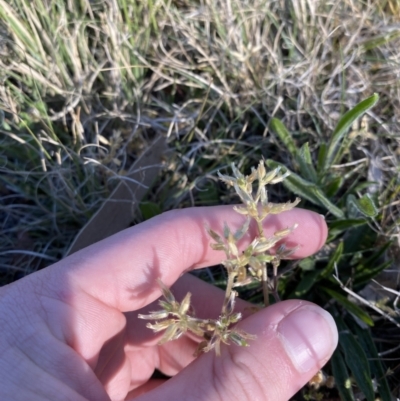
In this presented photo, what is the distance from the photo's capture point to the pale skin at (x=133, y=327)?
1.05m

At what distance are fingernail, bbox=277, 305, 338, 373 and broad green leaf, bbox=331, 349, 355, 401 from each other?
25 centimetres

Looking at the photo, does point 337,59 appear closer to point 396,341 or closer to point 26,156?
point 396,341

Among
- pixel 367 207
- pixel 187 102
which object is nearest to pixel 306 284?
pixel 367 207

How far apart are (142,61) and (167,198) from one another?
18.4 inches

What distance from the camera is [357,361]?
52.9 inches

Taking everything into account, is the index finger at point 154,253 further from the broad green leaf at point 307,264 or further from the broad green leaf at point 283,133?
the broad green leaf at point 283,133

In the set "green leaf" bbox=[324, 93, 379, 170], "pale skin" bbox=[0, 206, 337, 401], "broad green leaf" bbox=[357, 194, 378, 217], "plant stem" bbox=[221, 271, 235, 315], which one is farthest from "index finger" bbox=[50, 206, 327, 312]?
"plant stem" bbox=[221, 271, 235, 315]

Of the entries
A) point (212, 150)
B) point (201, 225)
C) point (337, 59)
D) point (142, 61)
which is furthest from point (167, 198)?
point (337, 59)

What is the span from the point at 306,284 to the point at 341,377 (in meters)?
0.26

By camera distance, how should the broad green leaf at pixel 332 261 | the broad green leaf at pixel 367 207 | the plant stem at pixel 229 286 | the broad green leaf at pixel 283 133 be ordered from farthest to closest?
1. the broad green leaf at pixel 283 133
2. the broad green leaf at pixel 332 261
3. the broad green leaf at pixel 367 207
4. the plant stem at pixel 229 286

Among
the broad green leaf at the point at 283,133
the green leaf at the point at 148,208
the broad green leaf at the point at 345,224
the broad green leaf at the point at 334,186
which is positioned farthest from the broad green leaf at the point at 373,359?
the green leaf at the point at 148,208

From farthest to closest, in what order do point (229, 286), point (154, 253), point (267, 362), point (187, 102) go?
1. point (187, 102)
2. point (154, 253)
3. point (267, 362)
4. point (229, 286)

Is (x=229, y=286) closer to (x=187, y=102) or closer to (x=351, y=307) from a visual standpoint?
(x=351, y=307)

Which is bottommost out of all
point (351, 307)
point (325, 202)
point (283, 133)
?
point (351, 307)
